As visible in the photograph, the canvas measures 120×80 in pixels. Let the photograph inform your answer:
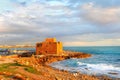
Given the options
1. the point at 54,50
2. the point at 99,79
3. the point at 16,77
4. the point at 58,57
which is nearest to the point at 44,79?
the point at 16,77

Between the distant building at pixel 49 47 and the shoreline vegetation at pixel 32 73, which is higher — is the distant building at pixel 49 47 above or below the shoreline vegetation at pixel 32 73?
above

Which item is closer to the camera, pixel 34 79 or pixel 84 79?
pixel 34 79

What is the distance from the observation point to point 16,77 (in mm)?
17578

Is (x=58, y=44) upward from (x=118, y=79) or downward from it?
upward

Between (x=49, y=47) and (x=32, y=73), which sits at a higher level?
(x=49, y=47)

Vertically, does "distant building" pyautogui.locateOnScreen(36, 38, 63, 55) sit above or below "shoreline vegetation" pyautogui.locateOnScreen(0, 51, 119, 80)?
above

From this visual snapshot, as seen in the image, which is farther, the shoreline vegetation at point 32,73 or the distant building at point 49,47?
the distant building at point 49,47

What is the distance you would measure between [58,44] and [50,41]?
3.79 metres

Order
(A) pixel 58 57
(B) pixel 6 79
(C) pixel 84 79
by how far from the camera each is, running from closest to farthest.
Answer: (B) pixel 6 79
(C) pixel 84 79
(A) pixel 58 57

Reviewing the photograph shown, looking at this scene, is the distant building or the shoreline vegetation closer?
the shoreline vegetation

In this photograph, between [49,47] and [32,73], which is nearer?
[32,73]

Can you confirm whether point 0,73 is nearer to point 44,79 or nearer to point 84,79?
point 44,79

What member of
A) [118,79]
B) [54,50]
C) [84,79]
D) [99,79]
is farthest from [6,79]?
[54,50]

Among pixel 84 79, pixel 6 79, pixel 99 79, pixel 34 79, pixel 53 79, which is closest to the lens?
pixel 6 79
